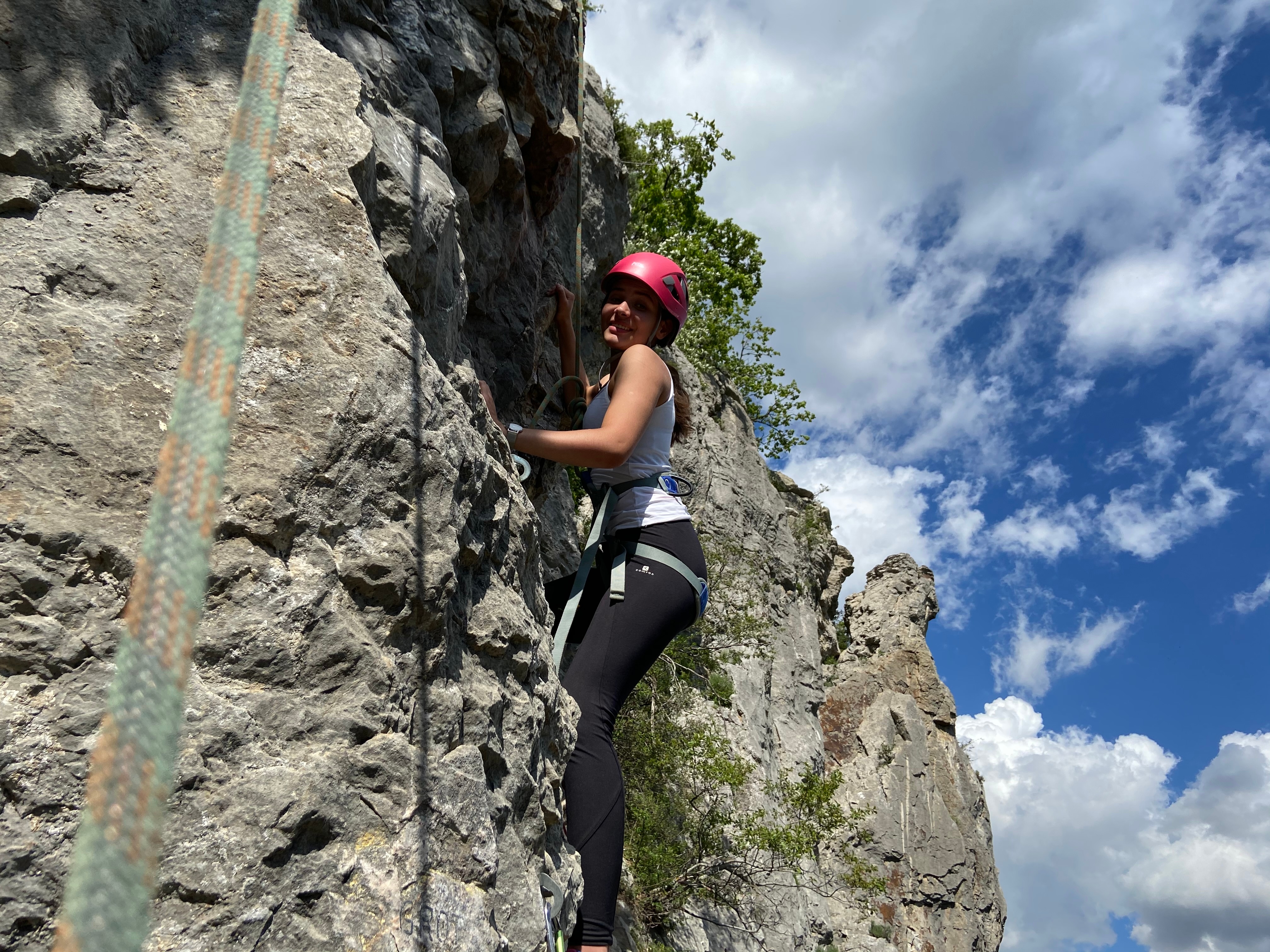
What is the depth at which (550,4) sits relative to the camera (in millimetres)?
4180

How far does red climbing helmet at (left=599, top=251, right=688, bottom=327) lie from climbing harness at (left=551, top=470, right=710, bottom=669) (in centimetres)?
69

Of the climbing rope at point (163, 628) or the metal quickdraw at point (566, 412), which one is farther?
the metal quickdraw at point (566, 412)

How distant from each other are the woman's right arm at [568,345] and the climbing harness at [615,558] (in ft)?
2.55

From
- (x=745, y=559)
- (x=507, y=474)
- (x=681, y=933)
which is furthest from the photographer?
(x=745, y=559)

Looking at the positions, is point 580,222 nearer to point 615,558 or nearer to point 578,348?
point 578,348

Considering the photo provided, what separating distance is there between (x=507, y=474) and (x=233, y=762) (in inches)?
52.7

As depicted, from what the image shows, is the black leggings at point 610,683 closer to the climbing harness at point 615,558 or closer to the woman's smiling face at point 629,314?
the climbing harness at point 615,558

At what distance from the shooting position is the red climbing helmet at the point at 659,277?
3279 mm

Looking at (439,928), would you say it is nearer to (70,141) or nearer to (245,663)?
(245,663)

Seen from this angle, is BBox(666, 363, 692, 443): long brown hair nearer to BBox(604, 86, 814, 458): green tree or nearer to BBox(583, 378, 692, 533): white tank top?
BBox(583, 378, 692, 533): white tank top

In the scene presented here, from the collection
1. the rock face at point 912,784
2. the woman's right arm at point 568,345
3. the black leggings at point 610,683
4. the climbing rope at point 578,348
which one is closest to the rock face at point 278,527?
the black leggings at point 610,683

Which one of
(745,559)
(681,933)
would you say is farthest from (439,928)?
(745,559)

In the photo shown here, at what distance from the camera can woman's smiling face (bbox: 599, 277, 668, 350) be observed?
3.28 metres

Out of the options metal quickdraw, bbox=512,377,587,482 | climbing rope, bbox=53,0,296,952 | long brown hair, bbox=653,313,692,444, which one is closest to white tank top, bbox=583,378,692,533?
metal quickdraw, bbox=512,377,587,482
